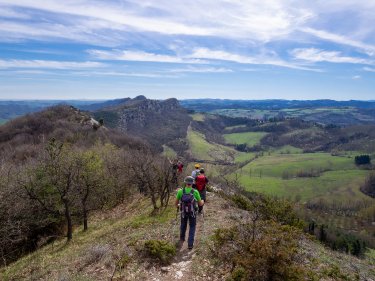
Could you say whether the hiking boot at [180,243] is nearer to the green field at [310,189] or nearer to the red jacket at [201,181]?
the red jacket at [201,181]

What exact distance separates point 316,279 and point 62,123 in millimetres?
118136

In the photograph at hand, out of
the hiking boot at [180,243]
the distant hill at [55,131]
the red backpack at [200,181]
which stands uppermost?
the red backpack at [200,181]

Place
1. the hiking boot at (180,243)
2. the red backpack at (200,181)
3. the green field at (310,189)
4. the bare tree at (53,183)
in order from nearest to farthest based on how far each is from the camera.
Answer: the hiking boot at (180,243) < the red backpack at (200,181) < the bare tree at (53,183) < the green field at (310,189)

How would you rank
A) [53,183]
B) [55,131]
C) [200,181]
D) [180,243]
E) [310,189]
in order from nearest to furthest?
[180,243] → [200,181] → [53,183] → [55,131] → [310,189]

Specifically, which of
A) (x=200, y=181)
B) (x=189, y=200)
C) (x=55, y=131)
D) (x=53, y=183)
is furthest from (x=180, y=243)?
(x=55, y=131)

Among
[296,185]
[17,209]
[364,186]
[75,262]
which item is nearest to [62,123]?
[17,209]

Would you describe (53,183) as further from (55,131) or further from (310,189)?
(310,189)

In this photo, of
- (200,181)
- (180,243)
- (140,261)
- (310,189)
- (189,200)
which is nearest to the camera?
(140,261)

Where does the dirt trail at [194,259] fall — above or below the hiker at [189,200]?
below

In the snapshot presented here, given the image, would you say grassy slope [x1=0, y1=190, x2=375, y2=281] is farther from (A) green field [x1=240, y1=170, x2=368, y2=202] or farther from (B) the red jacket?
(A) green field [x1=240, y1=170, x2=368, y2=202]

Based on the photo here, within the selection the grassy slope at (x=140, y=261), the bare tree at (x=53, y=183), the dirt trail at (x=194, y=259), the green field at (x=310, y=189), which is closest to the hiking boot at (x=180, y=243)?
the dirt trail at (x=194, y=259)

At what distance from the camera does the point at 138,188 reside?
138 ft

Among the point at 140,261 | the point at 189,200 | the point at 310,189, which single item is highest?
the point at 189,200

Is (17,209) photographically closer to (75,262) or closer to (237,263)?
(75,262)
